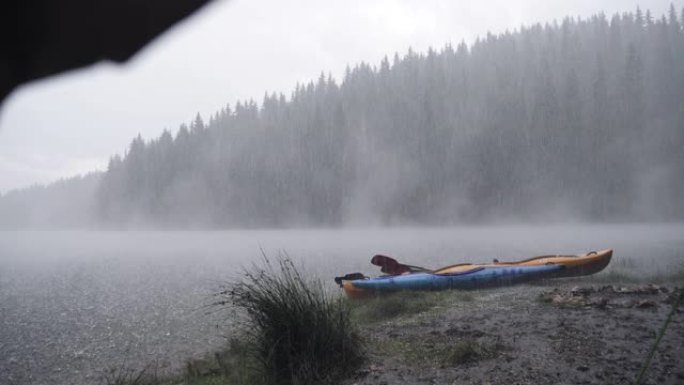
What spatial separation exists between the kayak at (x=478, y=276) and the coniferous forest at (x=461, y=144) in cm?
5485

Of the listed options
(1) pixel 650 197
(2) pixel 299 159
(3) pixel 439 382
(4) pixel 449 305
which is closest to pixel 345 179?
(2) pixel 299 159

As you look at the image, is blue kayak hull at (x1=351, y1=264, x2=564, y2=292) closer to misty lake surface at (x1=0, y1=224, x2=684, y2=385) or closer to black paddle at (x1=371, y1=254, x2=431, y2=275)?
black paddle at (x1=371, y1=254, x2=431, y2=275)

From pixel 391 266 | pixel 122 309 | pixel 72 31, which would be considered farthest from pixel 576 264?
pixel 122 309

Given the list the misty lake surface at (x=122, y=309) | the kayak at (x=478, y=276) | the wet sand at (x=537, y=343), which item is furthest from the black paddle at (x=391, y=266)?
the wet sand at (x=537, y=343)

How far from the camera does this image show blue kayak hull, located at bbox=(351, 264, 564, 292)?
39.2ft

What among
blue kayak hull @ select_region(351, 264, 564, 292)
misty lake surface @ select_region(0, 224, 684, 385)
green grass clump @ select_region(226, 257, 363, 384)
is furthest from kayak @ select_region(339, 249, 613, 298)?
green grass clump @ select_region(226, 257, 363, 384)

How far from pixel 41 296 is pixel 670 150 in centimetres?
8244

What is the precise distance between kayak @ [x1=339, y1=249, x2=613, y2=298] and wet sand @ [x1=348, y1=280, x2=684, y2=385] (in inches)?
111

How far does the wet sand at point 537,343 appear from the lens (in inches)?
195

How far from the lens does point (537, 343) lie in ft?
19.8

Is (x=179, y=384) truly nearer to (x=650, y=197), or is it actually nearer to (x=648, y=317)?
(x=648, y=317)

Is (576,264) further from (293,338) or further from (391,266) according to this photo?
(293,338)

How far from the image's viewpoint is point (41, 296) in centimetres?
1684

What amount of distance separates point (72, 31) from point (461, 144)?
253 feet
